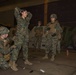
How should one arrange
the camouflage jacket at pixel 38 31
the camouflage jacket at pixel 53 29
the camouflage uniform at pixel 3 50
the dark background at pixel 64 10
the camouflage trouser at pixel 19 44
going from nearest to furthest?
1. the camouflage uniform at pixel 3 50
2. the camouflage trouser at pixel 19 44
3. the camouflage jacket at pixel 53 29
4. the camouflage jacket at pixel 38 31
5. the dark background at pixel 64 10

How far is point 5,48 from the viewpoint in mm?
4391

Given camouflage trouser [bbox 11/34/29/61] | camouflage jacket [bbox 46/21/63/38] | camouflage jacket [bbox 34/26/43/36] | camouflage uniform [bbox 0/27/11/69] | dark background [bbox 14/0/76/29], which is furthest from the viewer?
dark background [bbox 14/0/76/29]

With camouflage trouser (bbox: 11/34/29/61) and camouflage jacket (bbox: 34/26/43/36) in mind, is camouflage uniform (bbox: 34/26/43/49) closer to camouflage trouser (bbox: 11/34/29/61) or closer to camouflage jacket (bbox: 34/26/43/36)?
camouflage jacket (bbox: 34/26/43/36)

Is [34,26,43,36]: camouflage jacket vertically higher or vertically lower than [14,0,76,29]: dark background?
lower

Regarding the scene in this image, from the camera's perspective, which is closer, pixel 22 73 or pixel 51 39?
pixel 22 73

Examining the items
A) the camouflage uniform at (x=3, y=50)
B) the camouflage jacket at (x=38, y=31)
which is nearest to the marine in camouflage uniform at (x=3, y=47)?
the camouflage uniform at (x=3, y=50)

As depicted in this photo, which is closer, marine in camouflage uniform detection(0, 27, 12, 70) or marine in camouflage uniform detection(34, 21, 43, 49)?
marine in camouflage uniform detection(0, 27, 12, 70)

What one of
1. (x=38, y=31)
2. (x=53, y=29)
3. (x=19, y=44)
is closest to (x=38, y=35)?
(x=38, y=31)

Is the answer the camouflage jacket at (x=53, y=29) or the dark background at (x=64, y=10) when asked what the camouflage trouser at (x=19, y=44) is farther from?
the dark background at (x=64, y=10)

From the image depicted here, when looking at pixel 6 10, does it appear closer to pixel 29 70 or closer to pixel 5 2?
pixel 5 2

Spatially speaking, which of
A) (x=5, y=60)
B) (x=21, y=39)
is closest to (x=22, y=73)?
(x=5, y=60)

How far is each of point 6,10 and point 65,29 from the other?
734cm

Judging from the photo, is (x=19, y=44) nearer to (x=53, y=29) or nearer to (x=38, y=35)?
(x=53, y=29)

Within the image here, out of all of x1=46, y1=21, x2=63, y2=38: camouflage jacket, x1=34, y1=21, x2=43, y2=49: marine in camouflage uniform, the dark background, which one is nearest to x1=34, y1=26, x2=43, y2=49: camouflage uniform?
x1=34, y1=21, x2=43, y2=49: marine in camouflage uniform
